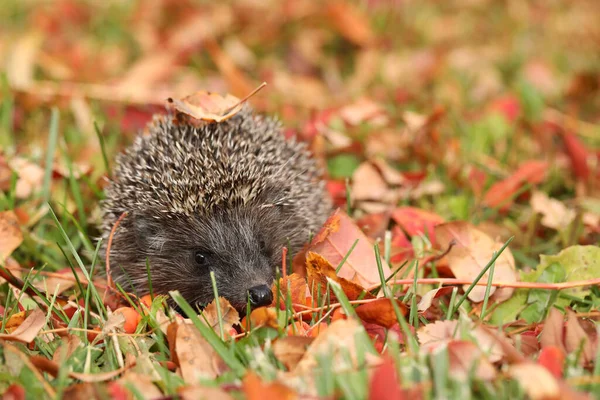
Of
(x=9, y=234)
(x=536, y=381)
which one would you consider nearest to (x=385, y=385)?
(x=536, y=381)

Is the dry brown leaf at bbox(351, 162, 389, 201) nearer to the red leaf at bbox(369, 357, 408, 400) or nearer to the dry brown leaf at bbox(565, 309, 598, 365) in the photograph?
the dry brown leaf at bbox(565, 309, 598, 365)

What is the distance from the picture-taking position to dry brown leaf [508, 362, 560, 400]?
2.13 meters

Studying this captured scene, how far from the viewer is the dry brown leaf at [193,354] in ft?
8.57

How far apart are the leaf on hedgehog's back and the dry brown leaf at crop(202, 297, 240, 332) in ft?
3.26

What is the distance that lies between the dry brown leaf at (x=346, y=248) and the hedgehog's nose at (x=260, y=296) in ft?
1.12

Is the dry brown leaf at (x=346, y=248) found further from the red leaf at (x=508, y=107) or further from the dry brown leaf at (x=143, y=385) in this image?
the red leaf at (x=508, y=107)

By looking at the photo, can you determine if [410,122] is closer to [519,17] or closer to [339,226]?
[339,226]

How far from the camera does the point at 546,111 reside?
5.80 metres

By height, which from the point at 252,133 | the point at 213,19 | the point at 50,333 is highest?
the point at 213,19

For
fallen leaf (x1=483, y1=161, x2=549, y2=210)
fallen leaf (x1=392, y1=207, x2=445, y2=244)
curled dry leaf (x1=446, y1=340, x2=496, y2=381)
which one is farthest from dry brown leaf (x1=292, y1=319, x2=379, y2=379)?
fallen leaf (x1=483, y1=161, x2=549, y2=210)

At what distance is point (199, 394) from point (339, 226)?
1.35 meters

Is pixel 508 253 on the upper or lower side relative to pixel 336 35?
lower

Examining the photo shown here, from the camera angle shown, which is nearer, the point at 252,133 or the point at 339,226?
the point at 339,226

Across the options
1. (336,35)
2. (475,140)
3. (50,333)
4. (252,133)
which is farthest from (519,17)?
(50,333)
